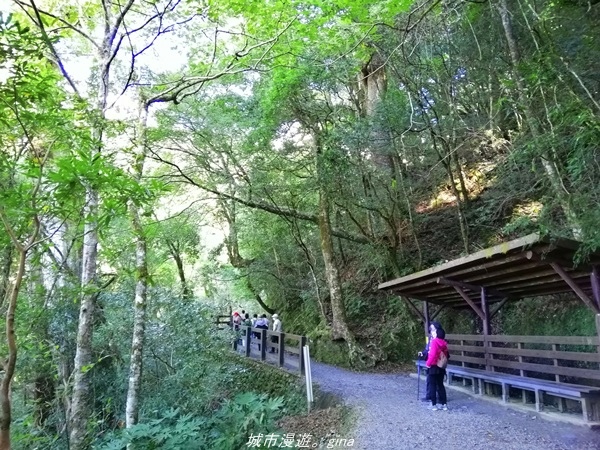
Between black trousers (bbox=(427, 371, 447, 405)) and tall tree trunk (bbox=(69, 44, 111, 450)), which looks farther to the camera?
black trousers (bbox=(427, 371, 447, 405))

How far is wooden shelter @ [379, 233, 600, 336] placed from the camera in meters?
5.10

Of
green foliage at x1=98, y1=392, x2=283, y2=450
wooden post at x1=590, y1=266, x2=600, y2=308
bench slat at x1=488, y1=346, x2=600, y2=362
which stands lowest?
green foliage at x1=98, y1=392, x2=283, y2=450

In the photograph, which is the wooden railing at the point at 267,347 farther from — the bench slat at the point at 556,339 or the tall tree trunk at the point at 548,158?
the tall tree trunk at the point at 548,158

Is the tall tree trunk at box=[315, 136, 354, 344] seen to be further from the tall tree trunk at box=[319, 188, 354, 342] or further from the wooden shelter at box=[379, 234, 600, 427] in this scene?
the wooden shelter at box=[379, 234, 600, 427]

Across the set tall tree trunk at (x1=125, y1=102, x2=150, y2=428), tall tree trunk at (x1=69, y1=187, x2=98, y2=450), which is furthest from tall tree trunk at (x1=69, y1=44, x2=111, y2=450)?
tall tree trunk at (x1=125, y1=102, x2=150, y2=428)

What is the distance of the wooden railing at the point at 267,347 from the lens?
10.8 m

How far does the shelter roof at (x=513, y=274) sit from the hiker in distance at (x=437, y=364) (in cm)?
111

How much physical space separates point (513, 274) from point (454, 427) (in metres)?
2.44

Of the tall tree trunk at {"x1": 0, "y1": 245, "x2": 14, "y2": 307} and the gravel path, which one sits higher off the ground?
the tall tree trunk at {"x1": 0, "y1": 245, "x2": 14, "y2": 307}

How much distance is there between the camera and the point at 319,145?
12.1 meters

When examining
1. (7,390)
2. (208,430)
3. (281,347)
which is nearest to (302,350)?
(281,347)

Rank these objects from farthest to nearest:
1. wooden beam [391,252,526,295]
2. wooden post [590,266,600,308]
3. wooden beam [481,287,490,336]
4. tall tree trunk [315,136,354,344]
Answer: tall tree trunk [315,136,354,344], wooden beam [481,287,490,336], wooden beam [391,252,526,295], wooden post [590,266,600,308]

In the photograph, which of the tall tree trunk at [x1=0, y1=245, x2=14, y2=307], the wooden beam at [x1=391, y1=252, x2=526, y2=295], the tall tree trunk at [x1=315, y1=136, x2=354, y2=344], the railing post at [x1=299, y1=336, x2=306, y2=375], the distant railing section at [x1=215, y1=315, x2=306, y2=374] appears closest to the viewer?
the wooden beam at [x1=391, y1=252, x2=526, y2=295]

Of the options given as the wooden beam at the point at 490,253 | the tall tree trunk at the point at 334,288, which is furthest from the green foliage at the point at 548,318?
the tall tree trunk at the point at 334,288
